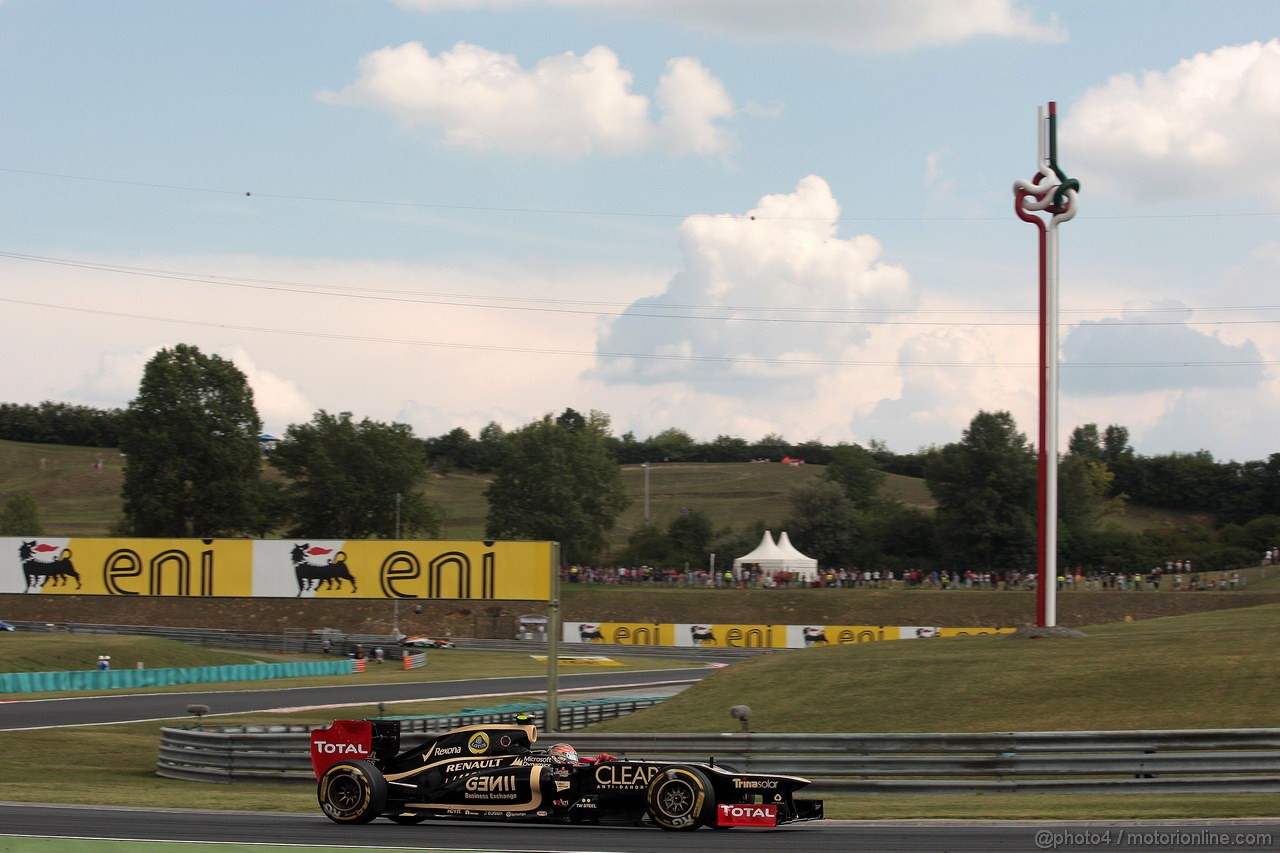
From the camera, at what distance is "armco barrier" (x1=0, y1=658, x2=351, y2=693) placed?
134 feet

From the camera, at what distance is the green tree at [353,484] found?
98125mm

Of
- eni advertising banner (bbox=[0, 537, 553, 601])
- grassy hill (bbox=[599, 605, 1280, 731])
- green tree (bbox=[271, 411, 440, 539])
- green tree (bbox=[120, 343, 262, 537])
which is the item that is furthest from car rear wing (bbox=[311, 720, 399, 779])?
green tree (bbox=[271, 411, 440, 539])

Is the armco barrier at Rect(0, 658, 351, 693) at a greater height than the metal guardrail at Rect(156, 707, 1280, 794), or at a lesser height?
lesser

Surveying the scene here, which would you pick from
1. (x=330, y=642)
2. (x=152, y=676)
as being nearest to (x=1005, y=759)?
(x=152, y=676)

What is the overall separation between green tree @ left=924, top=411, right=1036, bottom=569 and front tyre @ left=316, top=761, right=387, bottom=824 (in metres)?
83.1

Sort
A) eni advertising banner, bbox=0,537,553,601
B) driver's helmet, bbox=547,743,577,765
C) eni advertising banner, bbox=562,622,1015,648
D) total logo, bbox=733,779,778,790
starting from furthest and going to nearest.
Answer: eni advertising banner, bbox=562,622,1015,648 → eni advertising banner, bbox=0,537,553,601 → driver's helmet, bbox=547,743,577,765 → total logo, bbox=733,779,778,790

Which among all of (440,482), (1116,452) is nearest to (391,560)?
(440,482)

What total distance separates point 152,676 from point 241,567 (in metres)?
8.60

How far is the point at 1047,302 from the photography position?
30875 millimetres

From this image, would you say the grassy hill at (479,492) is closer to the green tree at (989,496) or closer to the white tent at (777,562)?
the green tree at (989,496)

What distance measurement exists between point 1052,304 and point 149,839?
24979 mm

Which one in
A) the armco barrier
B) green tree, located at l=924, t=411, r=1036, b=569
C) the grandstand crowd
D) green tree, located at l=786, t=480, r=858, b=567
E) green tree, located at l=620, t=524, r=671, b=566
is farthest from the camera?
green tree, located at l=786, t=480, r=858, b=567

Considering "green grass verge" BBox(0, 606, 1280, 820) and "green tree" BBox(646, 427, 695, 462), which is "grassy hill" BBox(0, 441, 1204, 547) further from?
"green grass verge" BBox(0, 606, 1280, 820)

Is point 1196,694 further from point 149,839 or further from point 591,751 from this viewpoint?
point 149,839
